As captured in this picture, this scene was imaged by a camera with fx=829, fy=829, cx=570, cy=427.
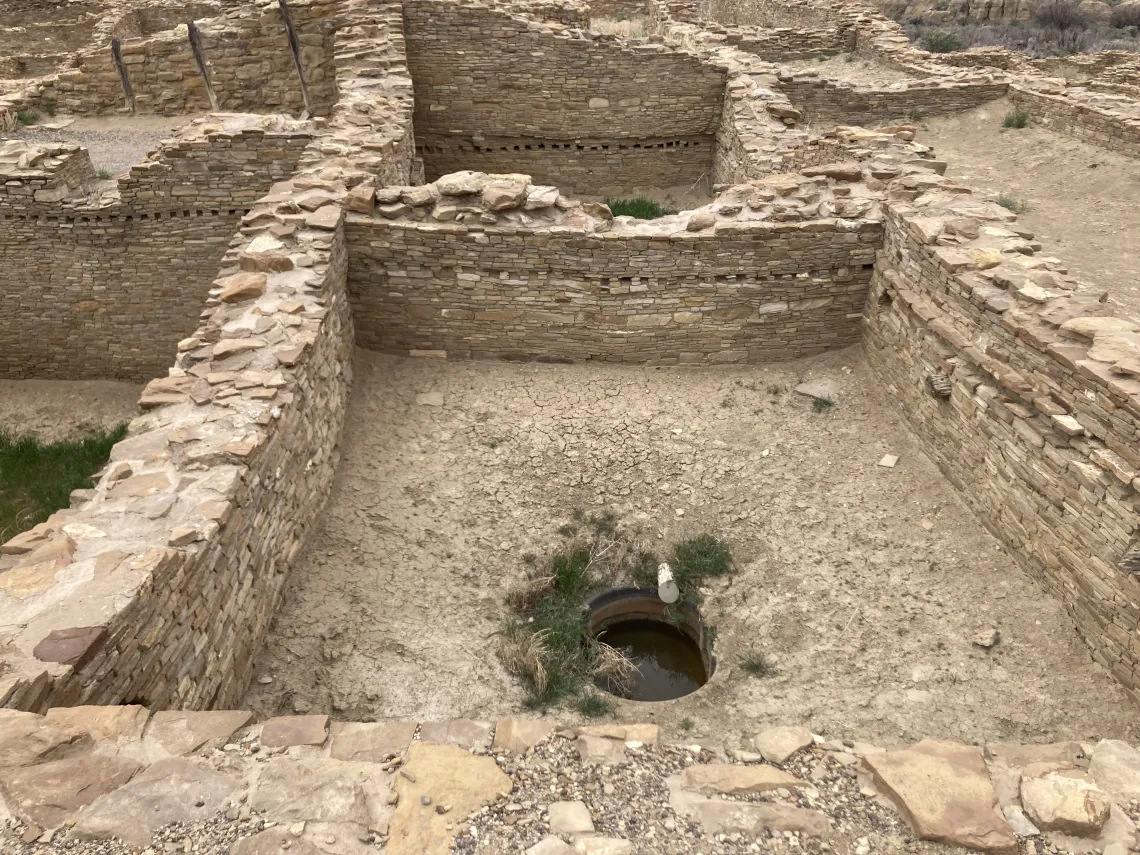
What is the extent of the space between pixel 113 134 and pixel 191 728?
1093 cm

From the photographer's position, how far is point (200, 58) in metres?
11.5

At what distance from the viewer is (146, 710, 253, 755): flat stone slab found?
3.27 metres

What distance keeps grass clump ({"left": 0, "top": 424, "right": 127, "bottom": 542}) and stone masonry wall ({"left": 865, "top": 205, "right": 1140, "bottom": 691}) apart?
738cm

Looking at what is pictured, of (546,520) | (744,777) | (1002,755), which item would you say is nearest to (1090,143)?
(546,520)

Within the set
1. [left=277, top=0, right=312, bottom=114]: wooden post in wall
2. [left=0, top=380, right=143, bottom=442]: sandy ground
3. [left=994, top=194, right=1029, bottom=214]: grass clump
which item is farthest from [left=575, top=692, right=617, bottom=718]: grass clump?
[left=277, top=0, right=312, bottom=114]: wooden post in wall

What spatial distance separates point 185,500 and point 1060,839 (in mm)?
4170

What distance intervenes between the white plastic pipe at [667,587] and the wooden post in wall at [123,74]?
10701 millimetres

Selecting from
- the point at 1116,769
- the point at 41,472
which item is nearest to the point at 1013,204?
the point at 1116,769

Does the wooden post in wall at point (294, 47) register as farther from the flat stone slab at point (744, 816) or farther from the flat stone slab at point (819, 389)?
the flat stone slab at point (744, 816)

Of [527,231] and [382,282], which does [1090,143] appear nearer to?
[527,231]

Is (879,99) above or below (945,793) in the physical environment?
above

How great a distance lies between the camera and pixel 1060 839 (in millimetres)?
3057

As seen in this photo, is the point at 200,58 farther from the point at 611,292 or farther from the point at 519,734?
the point at 519,734

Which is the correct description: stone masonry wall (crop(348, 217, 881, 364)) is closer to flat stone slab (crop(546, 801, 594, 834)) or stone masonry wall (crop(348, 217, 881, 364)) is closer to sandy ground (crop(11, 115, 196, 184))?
flat stone slab (crop(546, 801, 594, 834))
